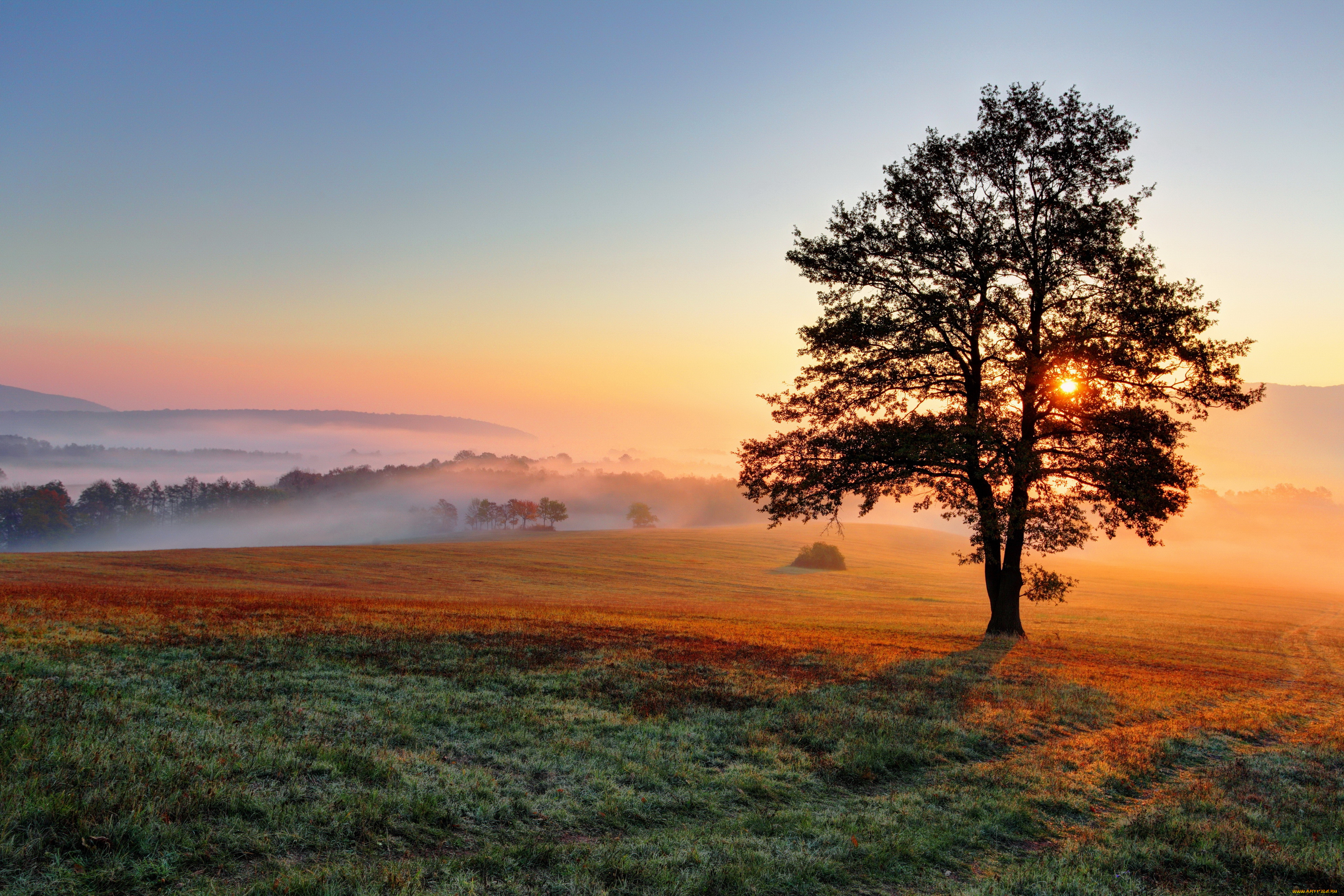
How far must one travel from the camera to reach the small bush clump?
102500mm

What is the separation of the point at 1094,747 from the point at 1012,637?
1518 centimetres

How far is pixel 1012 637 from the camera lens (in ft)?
87.8

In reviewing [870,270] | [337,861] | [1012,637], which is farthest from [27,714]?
[1012,637]

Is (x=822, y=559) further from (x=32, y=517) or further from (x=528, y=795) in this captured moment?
(x=32, y=517)

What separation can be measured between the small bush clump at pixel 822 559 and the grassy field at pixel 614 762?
3088 inches

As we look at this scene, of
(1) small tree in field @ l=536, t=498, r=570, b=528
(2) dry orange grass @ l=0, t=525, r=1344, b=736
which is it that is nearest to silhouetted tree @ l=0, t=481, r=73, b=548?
(1) small tree in field @ l=536, t=498, r=570, b=528

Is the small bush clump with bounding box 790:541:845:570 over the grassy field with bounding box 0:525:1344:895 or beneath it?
beneath

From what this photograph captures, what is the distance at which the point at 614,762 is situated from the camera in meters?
9.95

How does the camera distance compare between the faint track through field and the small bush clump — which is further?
the small bush clump

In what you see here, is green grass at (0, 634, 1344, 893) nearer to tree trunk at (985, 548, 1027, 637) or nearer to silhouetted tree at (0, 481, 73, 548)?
tree trunk at (985, 548, 1027, 637)

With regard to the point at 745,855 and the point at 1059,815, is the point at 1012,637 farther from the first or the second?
the point at 745,855

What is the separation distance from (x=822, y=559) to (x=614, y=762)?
3805 inches

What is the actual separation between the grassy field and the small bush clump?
78.4 metres

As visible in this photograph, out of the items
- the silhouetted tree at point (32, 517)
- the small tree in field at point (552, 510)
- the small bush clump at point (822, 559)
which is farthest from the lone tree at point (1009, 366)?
the silhouetted tree at point (32, 517)
